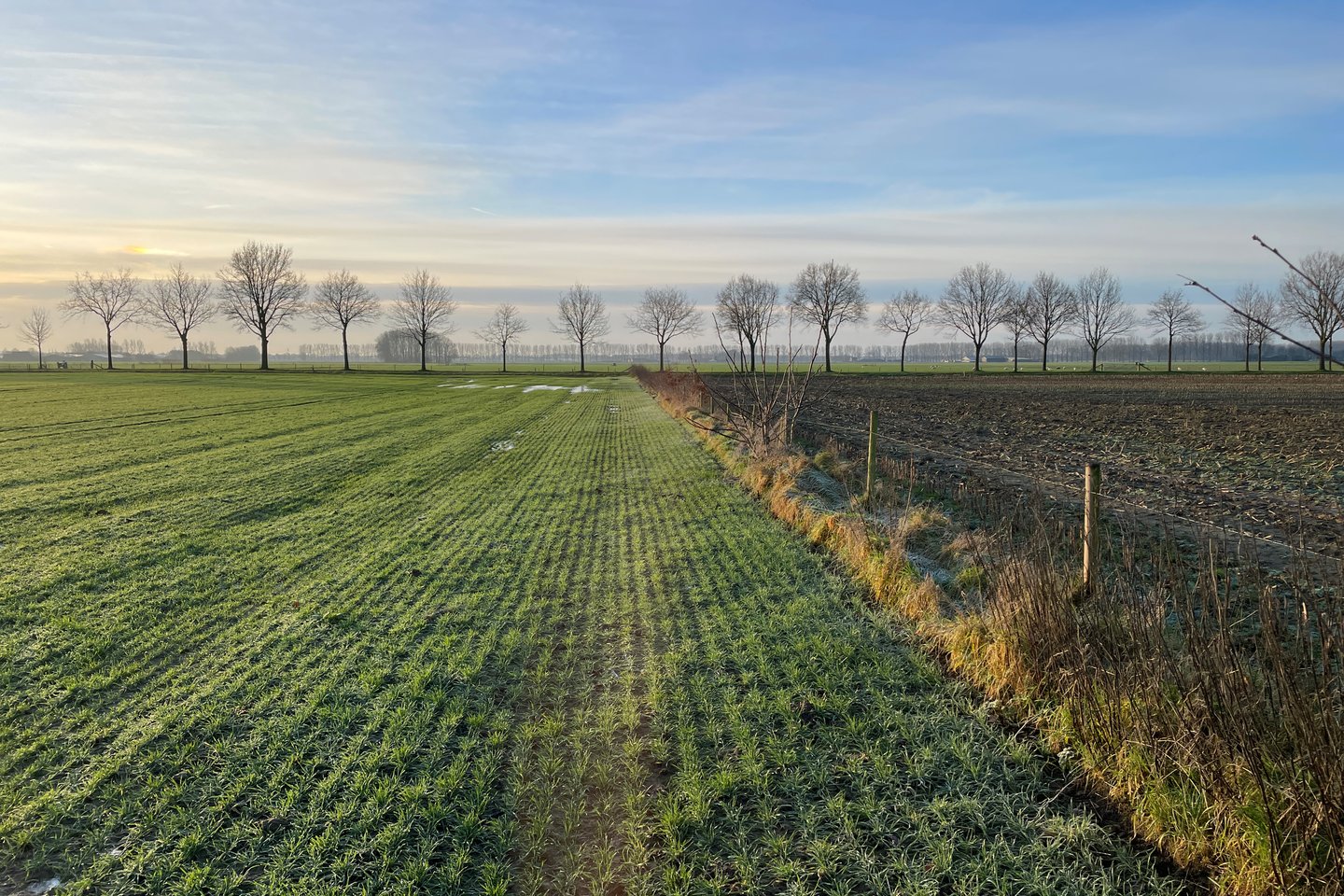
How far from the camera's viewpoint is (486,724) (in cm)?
466

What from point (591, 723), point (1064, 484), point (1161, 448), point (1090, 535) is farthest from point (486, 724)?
point (1161, 448)

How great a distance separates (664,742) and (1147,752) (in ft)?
8.52

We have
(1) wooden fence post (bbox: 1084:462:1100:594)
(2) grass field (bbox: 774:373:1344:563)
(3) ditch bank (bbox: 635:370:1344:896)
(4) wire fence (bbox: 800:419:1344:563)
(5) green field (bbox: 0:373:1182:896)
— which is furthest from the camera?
(2) grass field (bbox: 774:373:1344:563)

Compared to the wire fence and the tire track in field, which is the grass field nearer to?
the wire fence

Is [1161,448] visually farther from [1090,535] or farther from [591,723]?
[591,723]

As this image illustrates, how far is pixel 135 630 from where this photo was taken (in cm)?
604

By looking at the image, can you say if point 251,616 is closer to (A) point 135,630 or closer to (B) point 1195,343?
(A) point 135,630

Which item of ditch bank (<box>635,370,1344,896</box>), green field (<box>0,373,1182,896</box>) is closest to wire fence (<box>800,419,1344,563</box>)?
ditch bank (<box>635,370,1344,896</box>)

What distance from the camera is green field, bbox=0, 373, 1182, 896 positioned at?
3.40 m

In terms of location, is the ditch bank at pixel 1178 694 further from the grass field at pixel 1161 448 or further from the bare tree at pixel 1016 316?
the bare tree at pixel 1016 316

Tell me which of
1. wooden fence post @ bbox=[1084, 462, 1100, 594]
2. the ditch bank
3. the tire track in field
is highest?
wooden fence post @ bbox=[1084, 462, 1100, 594]

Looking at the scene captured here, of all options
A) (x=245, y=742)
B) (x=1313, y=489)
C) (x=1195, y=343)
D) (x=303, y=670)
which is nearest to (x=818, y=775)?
(x=245, y=742)

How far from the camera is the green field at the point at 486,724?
3398mm

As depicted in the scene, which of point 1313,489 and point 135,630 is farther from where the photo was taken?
point 1313,489
